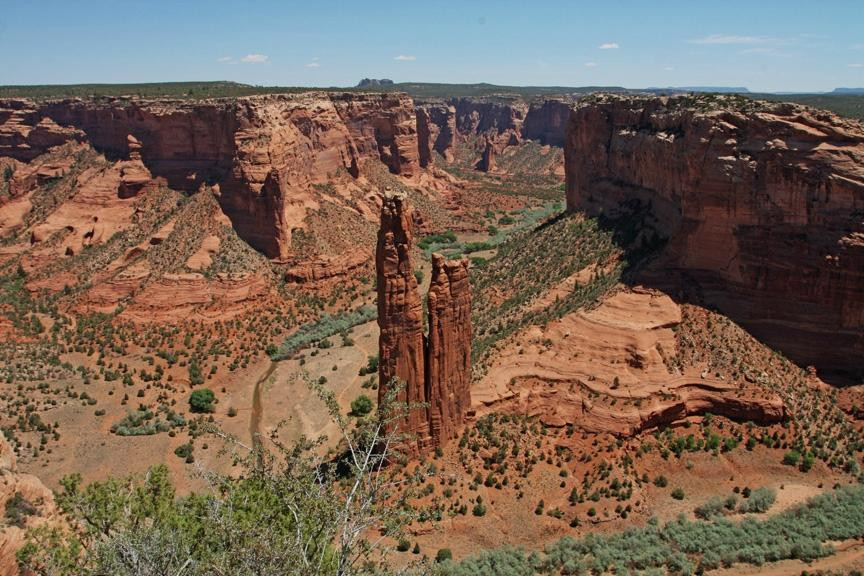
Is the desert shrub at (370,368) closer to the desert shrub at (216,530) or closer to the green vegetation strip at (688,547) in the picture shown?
the green vegetation strip at (688,547)

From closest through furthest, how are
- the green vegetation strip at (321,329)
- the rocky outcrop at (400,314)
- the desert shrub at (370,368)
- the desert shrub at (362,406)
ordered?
the rocky outcrop at (400,314)
the desert shrub at (362,406)
the desert shrub at (370,368)
the green vegetation strip at (321,329)

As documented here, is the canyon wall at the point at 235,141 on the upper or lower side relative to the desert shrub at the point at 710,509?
upper

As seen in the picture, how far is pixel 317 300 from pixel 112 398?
21.2 meters

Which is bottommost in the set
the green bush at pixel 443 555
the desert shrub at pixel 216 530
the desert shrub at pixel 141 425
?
the desert shrub at pixel 141 425

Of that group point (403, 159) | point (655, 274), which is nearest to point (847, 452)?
point (655, 274)

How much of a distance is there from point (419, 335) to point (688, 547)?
15.0 metres

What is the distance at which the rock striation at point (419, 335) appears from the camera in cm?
3131

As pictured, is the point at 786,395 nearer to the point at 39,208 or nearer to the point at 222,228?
the point at 222,228

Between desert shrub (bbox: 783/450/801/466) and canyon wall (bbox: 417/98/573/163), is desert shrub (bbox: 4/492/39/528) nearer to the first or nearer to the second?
desert shrub (bbox: 783/450/801/466)

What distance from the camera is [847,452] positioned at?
35.2 metres

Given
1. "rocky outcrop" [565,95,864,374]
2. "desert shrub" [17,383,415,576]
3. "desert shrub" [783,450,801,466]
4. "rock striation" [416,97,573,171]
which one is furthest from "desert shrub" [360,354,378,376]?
"rock striation" [416,97,573,171]

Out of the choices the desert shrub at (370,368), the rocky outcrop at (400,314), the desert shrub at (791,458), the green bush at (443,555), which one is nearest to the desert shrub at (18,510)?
the rocky outcrop at (400,314)

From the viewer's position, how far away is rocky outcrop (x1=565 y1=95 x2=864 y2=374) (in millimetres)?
36281

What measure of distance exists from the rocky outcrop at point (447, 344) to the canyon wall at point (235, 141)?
35189 millimetres
